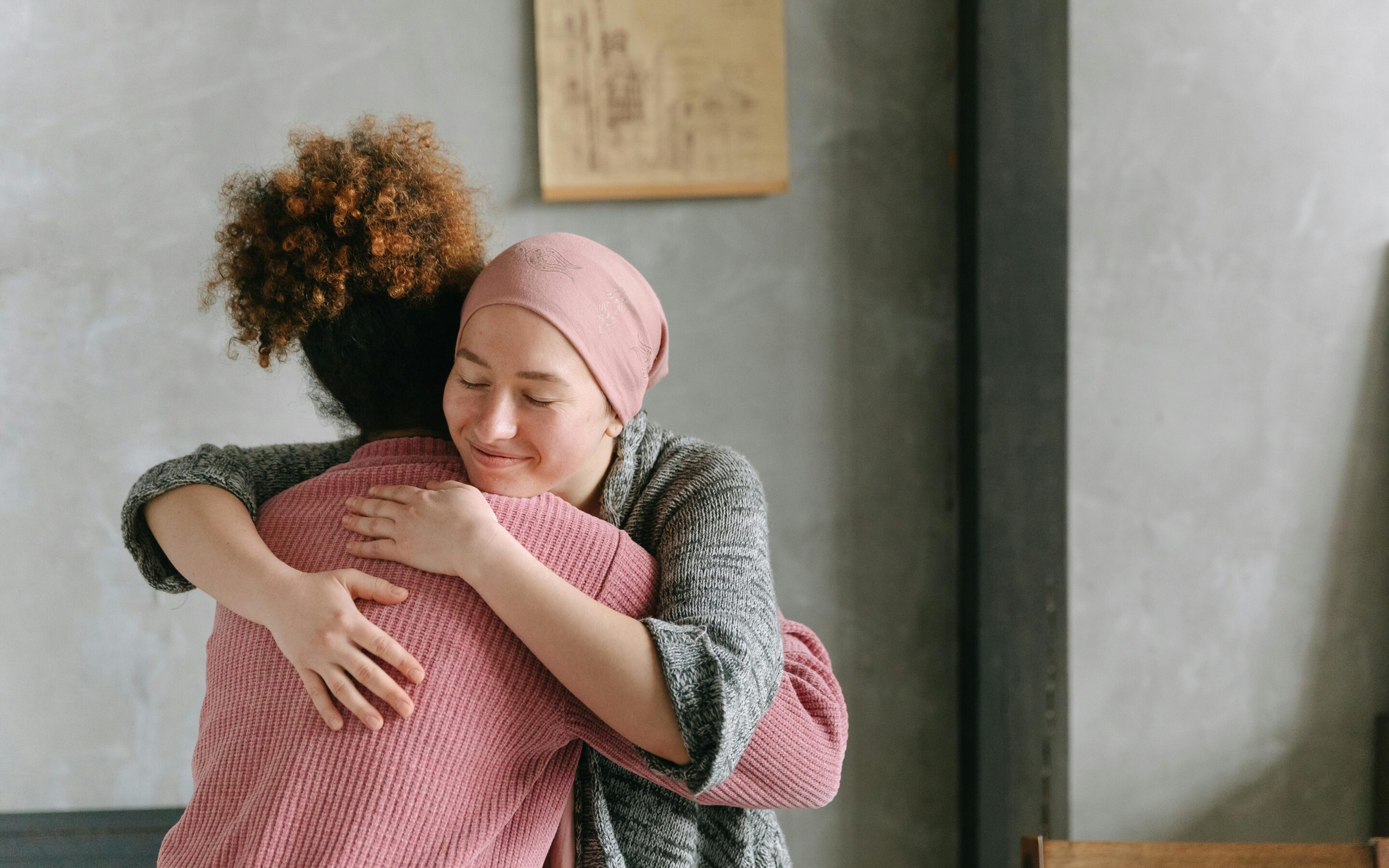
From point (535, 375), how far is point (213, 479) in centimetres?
36

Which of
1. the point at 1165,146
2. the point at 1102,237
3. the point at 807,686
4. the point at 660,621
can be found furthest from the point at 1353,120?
the point at 660,621

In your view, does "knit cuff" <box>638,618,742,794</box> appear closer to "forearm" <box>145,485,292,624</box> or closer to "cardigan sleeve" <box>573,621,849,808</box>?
"cardigan sleeve" <box>573,621,849,808</box>

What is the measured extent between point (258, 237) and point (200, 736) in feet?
1.62

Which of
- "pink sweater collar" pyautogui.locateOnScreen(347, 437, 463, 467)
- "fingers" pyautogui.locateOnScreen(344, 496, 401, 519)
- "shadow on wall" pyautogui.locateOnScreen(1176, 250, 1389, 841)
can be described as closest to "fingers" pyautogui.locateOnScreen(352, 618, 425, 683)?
"fingers" pyautogui.locateOnScreen(344, 496, 401, 519)

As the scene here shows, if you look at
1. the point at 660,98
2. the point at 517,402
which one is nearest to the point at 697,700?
the point at 517,402

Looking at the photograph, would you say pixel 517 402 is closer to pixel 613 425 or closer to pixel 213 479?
pixel 613 425

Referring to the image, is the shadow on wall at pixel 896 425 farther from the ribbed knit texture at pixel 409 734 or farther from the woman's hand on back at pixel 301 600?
the woman's hand on back at pixel 301 600

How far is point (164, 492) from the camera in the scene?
93 centimetres

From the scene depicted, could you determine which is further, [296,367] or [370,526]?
[296,367]

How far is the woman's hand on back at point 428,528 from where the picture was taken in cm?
78

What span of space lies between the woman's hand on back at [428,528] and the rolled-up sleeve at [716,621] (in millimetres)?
166

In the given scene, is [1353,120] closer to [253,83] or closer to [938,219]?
[938,219]

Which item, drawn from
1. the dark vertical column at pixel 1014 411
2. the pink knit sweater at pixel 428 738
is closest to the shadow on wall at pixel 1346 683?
the dark vertical column at pixel 1014 411

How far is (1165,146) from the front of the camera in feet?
5.75
